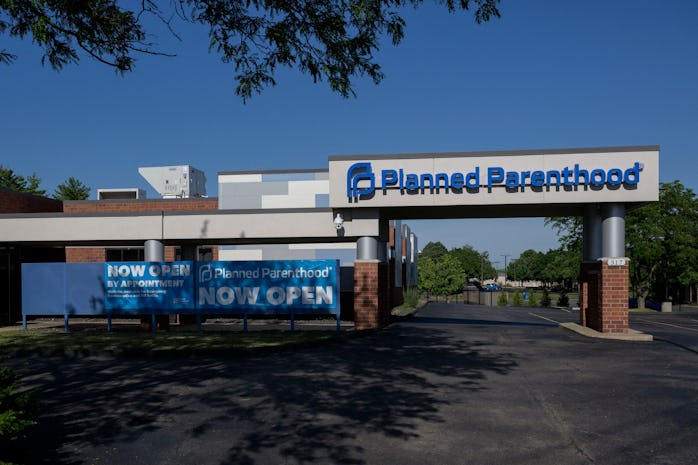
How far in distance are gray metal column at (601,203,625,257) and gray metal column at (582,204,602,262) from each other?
1.84 ft

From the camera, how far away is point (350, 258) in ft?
96.0

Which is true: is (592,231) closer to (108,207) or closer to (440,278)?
(108,207)

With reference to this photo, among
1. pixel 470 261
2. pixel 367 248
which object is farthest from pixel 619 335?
pixel 470 261

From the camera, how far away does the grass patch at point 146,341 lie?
14.6 m

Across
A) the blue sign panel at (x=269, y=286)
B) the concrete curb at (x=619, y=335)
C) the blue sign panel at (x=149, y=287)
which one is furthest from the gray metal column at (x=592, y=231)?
the blue sign panel at (x=149, y=287)

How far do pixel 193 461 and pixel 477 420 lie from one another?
399cm

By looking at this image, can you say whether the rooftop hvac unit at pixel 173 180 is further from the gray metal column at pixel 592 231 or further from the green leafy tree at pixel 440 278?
the green leafy tree at pixel 440 278

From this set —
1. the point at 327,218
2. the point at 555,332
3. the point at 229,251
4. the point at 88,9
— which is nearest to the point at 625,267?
the point at 555,332

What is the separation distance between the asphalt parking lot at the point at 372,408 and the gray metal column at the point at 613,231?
154 inches

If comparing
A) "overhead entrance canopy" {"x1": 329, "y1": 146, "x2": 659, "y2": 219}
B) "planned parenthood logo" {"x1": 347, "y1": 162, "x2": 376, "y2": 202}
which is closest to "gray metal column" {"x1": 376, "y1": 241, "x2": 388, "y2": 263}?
"overhead entrance canopy" {"x1": 329, "y1": 146, "x2": 659, "y2": 219}

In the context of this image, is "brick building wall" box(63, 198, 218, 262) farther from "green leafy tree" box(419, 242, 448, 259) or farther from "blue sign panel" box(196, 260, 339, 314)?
"green leafy tree" box(419, 242, 448, 259)

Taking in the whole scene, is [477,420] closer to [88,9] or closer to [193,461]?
[193,461]

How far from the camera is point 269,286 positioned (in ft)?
62.7

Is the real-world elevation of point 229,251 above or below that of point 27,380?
above
